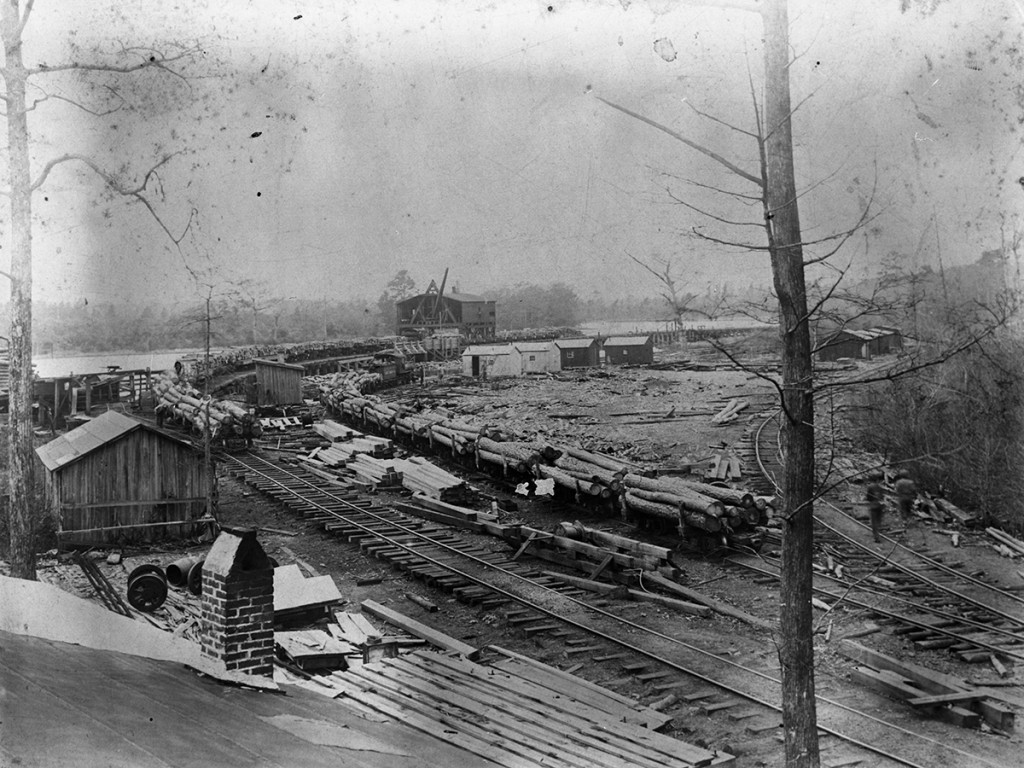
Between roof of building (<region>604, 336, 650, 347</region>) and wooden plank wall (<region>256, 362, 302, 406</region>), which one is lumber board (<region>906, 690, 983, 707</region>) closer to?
roof of building (<region>604, 336, 650, 347</region>)

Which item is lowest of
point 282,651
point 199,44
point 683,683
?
point 683,683

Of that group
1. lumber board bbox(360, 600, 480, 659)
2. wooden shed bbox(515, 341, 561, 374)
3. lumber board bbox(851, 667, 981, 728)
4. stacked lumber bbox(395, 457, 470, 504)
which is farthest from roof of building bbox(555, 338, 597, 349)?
lumber board bbox(851, 667, 981, 728)

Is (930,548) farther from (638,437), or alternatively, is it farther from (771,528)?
(638,437)

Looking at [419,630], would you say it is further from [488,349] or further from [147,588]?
[488,349]

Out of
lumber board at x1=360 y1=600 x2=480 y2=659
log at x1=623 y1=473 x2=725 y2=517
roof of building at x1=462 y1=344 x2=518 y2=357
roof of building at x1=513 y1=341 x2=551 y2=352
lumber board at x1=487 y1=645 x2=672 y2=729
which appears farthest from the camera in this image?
roof of building at x1=513 y1=341 x2=551 y2=352

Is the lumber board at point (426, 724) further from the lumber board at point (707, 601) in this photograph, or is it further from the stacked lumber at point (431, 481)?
the stacked lumber at point (431, 481)

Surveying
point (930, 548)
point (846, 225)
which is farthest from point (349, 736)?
point (930, 548)

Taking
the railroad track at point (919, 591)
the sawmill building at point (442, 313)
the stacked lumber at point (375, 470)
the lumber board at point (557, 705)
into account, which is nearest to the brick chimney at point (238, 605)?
the lumber board at point (557, 705)
